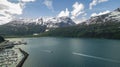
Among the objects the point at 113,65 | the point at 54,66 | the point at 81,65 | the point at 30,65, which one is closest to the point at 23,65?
the point at 30,65

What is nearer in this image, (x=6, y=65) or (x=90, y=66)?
(x=90, y=66)

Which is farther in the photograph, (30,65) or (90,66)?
(30,65)

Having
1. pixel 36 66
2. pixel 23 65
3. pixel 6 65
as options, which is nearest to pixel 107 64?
pixel 36 66

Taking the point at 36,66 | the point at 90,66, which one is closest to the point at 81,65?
the point at 90,66

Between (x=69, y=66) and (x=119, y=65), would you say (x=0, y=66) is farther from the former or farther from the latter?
(x=119, y=65)

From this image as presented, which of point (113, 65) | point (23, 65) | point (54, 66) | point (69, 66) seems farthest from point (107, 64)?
point (23, 65)

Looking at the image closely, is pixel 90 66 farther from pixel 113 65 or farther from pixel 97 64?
pixel 113 65

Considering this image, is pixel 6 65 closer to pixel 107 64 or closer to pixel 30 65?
pixel 30 65

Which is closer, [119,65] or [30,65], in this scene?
[119,65]
